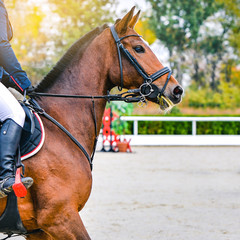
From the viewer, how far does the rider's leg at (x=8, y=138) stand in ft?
10.1

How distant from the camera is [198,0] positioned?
42.3 metres

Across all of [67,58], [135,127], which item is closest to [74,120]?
[67,58]

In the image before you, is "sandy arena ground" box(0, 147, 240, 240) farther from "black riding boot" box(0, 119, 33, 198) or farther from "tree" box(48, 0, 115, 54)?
"tree" box(48, 0, 115, 54)

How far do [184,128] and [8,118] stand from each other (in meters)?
19.4

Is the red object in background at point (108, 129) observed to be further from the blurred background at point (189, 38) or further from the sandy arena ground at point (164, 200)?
the blurred background at point (189, 38)

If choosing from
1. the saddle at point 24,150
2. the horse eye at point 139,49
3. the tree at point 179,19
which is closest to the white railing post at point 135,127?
the horse eye at point 139,49

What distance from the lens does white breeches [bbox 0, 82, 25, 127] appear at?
3.17 meters

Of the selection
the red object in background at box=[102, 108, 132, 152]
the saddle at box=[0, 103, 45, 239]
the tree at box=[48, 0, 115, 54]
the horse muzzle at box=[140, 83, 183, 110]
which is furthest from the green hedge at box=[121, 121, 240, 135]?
the saddle at box=[0, 103, 45, 239]

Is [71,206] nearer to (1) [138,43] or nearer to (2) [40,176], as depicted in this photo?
(2) [40,176]

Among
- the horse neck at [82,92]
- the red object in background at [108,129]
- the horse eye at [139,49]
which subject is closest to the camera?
the horse neck at [82,92]

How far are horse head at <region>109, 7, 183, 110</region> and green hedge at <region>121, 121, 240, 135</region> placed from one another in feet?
58.7

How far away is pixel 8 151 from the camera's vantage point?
3.12 metres

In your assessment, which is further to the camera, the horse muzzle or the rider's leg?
the horse muzzle

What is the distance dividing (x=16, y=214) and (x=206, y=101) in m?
37.3
